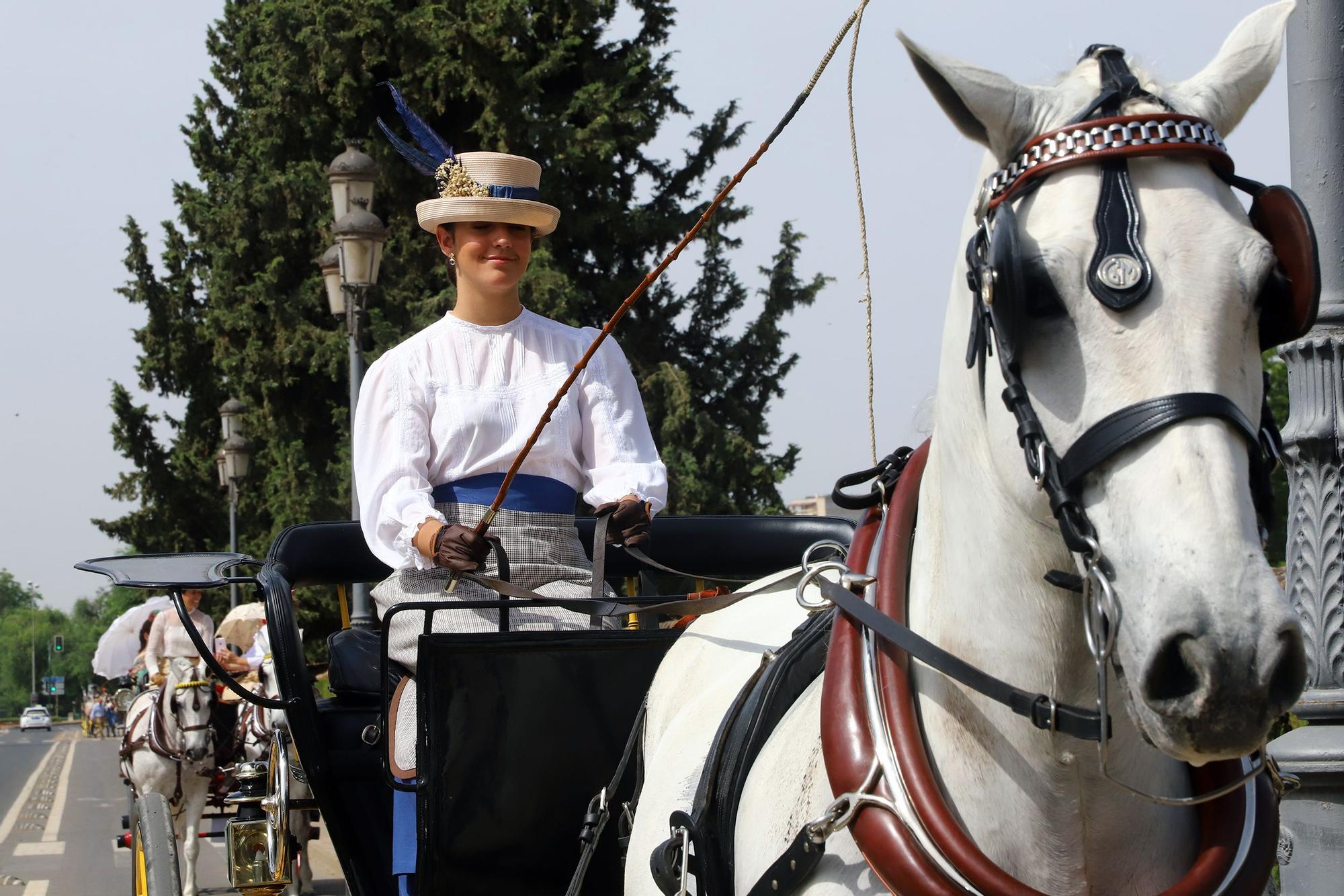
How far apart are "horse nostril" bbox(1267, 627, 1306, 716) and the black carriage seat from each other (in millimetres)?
2888

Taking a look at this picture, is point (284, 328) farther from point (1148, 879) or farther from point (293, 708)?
point (1148, 879)

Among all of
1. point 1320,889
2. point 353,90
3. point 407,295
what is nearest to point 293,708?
point 1320,889

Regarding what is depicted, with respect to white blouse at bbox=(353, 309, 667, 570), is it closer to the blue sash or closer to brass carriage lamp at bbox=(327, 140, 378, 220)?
the blue sash

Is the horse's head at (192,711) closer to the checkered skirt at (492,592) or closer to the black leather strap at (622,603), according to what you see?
the checkered skirt at (492,592)

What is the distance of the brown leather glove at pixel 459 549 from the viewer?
3.43m

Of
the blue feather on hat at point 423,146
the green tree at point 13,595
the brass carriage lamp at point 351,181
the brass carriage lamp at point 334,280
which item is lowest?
the green tree at point 13,595

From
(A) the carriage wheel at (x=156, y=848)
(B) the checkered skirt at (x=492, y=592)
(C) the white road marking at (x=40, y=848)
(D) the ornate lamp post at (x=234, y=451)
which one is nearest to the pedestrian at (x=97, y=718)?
(D) the ornate lamp post at (x=234, y=451)

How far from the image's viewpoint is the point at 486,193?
13.0 feet

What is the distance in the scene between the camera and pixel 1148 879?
1.96 m

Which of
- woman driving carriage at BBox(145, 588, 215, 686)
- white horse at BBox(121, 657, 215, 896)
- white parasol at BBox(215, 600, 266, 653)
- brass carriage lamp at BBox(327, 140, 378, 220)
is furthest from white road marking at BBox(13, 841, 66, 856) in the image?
brass carriage lamp at BBox(327, 140, 378, 220)

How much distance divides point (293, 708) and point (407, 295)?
592 inches

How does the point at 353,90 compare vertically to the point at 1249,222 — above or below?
above

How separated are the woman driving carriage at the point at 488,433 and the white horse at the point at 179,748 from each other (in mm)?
7029

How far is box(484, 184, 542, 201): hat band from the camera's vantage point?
3973mm
